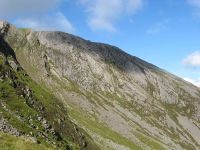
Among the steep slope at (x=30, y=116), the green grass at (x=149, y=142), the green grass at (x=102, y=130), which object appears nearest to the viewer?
the steep slope at (x=30, y=116)

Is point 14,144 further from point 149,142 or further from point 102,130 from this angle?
point 149,142

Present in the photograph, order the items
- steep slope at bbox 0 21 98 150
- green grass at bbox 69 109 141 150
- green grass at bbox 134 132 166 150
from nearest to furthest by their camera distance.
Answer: steep slope at bbox 0 21 98 150, green grass at bbox 69 109 141 150, green grass at bbox 134 132 166 150

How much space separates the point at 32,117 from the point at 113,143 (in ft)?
308

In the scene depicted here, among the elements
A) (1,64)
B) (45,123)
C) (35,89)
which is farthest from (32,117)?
(35,89)

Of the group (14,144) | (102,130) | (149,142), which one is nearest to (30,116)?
(14,144)

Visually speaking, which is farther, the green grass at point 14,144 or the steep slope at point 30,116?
the steep slope at point 30,116

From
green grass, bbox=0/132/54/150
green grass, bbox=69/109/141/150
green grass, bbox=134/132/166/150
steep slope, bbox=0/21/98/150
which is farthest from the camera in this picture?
green grass, bbox=134/132/166/150

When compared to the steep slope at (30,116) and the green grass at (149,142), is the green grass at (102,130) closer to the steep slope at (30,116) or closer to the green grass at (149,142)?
the green grass at (149,142)

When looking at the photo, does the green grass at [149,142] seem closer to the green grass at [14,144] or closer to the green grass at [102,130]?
the green grass at [102,130]

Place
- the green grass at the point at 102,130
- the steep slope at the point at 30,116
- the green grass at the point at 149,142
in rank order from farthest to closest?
1. the green grass at the point at 149,142
2. the green grass at the point at 102,130
3. the steep slope at the point at 30,116

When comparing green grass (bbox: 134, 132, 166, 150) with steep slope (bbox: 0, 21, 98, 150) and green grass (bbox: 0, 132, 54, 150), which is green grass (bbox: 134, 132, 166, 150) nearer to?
steep slope (bbox: 0, 21, 98, 150)

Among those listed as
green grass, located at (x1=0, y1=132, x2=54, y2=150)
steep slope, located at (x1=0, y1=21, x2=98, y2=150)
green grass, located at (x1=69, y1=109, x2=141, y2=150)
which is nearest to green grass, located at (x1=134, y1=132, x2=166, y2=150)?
green grass, located at (x1=69, y1=109, x2=141, y2=150)

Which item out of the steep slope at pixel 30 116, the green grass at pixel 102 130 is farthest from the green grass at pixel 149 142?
the steep slope at pixel 30 116

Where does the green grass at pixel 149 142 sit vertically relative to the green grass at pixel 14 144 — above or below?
above
